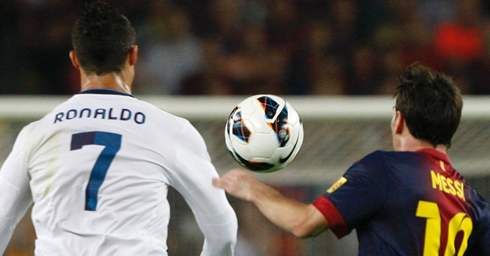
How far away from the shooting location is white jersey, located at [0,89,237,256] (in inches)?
112

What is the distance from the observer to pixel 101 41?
10.1ft

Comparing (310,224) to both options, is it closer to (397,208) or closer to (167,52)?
(397,208)

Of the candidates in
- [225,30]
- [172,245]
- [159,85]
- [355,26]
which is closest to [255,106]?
[172,245]

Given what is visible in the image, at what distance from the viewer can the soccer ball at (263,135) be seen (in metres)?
3.37

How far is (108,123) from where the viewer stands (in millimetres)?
2941

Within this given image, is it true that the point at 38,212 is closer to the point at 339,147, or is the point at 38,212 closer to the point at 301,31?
the point at 339,147

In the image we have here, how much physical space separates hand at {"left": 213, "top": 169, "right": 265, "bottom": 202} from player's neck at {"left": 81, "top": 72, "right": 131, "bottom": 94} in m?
0.52

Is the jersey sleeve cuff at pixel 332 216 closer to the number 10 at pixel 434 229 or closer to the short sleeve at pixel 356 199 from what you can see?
the short sleeve at pixel 356 199

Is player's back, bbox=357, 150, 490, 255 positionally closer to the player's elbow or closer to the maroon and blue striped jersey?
the maroon and blue striped jersey

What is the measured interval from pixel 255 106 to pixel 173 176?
2.00 ft

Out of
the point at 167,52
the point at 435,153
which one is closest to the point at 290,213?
the point at 435,153

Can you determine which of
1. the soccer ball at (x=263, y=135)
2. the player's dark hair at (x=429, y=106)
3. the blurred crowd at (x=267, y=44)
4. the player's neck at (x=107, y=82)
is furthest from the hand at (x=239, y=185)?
the blurred crowd at (x=267, y=44)

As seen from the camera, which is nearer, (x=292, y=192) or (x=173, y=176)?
(x=173, y=176)

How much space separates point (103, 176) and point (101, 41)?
0.55 metres
